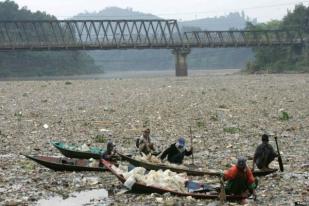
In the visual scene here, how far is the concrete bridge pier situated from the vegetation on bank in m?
11.2

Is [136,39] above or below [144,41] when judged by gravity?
above

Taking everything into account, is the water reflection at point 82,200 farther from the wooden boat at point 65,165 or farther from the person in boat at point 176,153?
the person in boat at point 176,153

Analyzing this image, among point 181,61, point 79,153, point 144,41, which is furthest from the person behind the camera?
point 144,41

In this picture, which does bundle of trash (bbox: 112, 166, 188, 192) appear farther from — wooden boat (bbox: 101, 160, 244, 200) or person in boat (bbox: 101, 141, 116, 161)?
person in boat (bbox: 101, 141, 116, 161)

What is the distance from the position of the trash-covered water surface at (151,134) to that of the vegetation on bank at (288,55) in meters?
54.7

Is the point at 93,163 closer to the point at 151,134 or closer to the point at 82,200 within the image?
the point at 82,200

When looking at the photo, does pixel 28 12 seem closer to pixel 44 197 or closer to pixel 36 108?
pixel 36 108

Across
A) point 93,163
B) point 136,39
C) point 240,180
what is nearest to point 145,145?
point 93,163

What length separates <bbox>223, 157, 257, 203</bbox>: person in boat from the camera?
11188mm

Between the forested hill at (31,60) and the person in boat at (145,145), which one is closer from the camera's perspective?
the person in boat at (145,145)

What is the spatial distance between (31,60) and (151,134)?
314 ft

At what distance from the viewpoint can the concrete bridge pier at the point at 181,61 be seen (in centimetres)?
9399

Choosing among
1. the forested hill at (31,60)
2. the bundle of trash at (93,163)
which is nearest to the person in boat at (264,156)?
the bundle of trash at (93,163)

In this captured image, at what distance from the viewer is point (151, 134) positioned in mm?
22578
